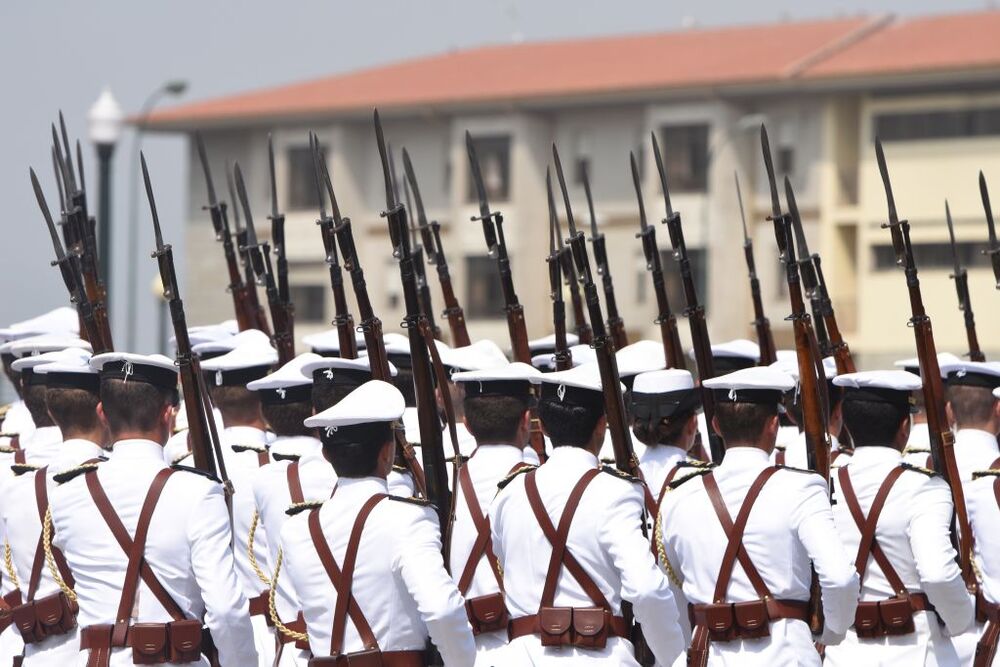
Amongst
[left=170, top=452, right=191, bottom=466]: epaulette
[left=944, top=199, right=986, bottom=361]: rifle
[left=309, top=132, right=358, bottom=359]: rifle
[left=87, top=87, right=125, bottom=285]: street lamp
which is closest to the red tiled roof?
[left=87, top=87, right=125, bottom=285]: street lamp

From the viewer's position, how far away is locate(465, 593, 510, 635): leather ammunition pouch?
25.6ft

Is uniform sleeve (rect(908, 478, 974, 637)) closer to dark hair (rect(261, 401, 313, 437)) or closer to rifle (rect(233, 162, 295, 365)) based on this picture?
dark hair (rect(261, 401, 313, 437))

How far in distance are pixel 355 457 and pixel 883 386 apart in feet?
8.15

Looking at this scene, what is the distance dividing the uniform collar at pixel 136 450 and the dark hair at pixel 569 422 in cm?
157

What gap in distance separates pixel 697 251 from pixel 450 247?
22.9ft

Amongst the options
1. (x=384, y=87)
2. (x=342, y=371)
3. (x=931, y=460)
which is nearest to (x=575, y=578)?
(x=342, y=371)

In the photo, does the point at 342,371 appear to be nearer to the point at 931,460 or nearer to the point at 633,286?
the point at 931,460

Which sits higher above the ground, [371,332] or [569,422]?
[371,332]

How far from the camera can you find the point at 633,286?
151 feet

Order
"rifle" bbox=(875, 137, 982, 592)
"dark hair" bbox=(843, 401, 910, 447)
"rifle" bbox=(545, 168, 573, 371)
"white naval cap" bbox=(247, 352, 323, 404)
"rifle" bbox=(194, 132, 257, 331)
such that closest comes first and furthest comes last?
"dark hair" bbox=(843, 401, 910, 447) < "rifle" bbox=(875, 137, 982, 592) < "white naval cap" bbox=(247, 352, 323, 404) < "rifle" bbox=(545, 168, 573, 371) < "rifle" bbox=(194, 132, 257, 331)

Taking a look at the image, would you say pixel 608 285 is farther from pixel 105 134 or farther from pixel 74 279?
pixel 105 134

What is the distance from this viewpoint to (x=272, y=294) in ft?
36.2

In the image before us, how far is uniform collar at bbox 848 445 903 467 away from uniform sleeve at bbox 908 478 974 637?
0.21 m

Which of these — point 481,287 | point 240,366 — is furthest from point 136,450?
point 481,287
